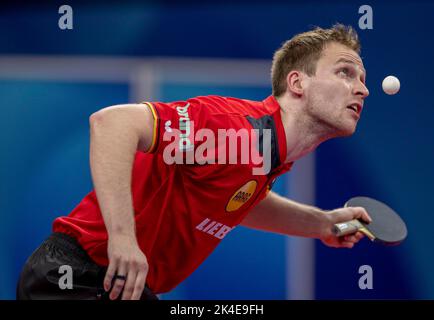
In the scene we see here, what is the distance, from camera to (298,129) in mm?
2924

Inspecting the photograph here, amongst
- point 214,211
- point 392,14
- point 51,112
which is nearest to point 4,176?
point 51,112

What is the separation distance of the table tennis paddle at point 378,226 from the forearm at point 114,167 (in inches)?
53.6

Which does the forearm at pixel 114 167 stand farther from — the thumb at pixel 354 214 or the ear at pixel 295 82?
the thumb at pixel 354 214

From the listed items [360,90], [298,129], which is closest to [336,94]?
[360,90]

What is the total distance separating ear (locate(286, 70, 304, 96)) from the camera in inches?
121

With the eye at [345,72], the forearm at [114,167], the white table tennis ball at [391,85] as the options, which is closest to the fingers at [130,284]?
the forearm at [114,167]

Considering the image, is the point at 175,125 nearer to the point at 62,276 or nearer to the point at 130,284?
the point at 130,284

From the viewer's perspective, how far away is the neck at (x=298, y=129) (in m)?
2.90

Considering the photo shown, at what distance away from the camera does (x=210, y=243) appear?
2926mm

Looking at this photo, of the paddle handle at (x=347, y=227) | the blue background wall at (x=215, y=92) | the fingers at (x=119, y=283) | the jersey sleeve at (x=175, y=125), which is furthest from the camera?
the blue background wall at (x=215, y=92)

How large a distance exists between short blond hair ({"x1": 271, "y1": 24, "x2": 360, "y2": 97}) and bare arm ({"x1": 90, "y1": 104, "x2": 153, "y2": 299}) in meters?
0.98

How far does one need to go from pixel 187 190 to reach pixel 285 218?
90 cm

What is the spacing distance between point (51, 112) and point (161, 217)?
2740 mm

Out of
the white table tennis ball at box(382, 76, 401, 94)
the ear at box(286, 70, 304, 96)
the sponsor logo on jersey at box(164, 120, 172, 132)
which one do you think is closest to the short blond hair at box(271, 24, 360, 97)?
the ear at box(286, 70, 304, 96)
